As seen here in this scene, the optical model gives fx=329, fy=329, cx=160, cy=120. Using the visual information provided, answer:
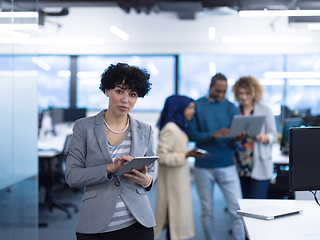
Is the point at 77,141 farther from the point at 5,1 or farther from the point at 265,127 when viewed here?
the point at 265,127

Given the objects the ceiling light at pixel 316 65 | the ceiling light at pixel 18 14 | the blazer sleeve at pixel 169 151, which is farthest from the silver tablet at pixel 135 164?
the ceiling light at pixel 316 65

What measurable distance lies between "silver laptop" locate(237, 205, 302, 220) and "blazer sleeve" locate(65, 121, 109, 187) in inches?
31.1

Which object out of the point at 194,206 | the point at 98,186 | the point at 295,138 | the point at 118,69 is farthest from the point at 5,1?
the point at 194,206

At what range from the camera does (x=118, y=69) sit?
1.56 meters

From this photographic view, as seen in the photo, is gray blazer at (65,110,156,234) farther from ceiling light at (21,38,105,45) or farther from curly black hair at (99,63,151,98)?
ceiling light at (21,38,105,45)

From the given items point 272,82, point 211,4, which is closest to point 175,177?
point 211,4

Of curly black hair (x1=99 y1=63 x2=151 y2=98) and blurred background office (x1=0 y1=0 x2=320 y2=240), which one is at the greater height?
blurred background office (x1=0 y1=0 x2=320 y2=240)

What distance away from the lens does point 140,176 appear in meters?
1.54

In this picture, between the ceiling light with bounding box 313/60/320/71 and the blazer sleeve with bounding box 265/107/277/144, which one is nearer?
the blazer sleeve with bounding box 265/107/277/144

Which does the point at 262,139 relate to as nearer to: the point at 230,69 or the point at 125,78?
the point at 125,78

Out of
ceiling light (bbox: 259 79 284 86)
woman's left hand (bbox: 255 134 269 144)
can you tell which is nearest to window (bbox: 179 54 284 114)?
ceiling light (bbox: 259 79 284 86)

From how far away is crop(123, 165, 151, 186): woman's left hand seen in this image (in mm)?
1520

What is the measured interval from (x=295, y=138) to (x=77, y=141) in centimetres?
106

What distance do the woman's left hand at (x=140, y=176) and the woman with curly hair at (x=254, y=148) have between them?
1.55 m
